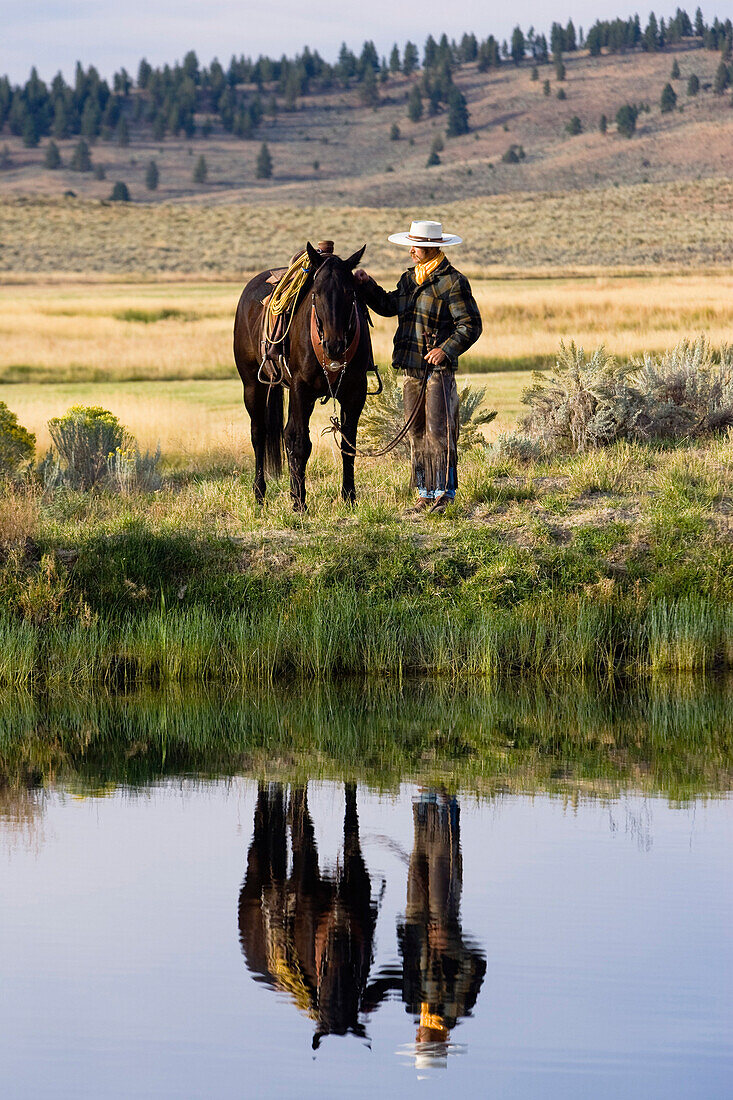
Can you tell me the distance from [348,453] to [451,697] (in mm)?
3224

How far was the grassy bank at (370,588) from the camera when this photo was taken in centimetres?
1253

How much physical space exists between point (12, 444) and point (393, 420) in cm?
447

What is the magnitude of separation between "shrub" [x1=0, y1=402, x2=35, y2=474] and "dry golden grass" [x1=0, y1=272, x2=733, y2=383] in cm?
1187

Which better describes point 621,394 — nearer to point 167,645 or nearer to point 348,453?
point 348,453

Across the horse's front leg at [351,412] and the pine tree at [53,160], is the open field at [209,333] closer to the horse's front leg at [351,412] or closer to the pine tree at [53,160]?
the horse's front leg at [351,412]

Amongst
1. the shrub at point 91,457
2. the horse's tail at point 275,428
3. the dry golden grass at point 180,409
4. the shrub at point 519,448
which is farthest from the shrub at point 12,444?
the shrub at point 519,448

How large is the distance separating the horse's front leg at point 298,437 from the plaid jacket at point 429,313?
3.17 feet

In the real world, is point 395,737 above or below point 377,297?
below

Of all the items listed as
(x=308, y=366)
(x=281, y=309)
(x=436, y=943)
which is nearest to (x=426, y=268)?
(x=308, y=366)

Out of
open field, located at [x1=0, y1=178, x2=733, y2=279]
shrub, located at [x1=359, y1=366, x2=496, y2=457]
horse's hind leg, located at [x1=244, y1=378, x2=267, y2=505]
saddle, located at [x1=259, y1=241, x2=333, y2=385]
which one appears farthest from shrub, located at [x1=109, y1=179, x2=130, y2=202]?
saddle, located at [x1=259, y1=241, x2=333, y2=385]

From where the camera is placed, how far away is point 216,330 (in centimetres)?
4212

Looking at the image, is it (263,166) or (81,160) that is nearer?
(263,166)

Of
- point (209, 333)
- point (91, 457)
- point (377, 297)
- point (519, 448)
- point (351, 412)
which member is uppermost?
point (377, 297)

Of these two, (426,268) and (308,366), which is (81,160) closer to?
(308,366)
